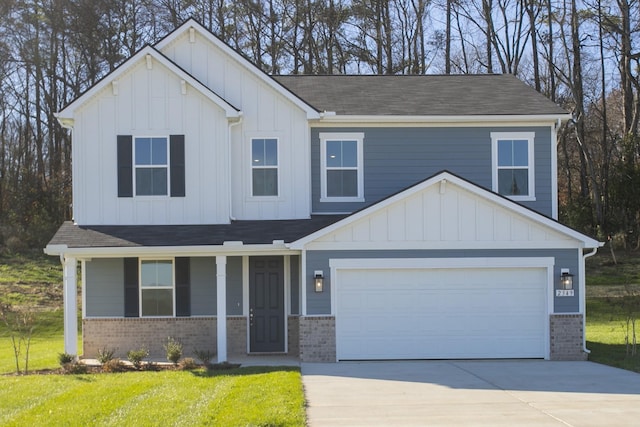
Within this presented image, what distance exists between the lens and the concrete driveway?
32.4ft

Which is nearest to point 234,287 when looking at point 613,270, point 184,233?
point 184,233

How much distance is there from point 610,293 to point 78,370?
67.0 feet

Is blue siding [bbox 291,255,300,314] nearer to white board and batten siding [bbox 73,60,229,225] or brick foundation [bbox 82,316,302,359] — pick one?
brick foundation [bbox 82,316,302,359]

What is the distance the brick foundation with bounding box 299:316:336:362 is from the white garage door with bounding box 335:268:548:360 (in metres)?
0.41

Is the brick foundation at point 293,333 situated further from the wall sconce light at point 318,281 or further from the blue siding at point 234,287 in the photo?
the wall sconce light at point 318,281

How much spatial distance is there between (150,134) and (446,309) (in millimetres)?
7763

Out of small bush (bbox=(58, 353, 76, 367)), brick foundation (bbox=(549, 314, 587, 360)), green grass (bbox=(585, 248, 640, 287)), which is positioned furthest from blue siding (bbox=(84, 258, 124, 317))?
green grass (bbox=(585, 248, 640, 287))

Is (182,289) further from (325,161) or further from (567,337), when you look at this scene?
(567,337)

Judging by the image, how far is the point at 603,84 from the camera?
127 ft

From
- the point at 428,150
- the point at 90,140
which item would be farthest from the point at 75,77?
the point at 428,150

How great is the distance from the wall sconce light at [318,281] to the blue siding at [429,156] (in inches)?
129

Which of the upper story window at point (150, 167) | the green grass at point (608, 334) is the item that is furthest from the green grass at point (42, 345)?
the green grass at point (608, 334)

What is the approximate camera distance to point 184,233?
54.2 ft

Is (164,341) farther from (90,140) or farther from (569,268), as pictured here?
(569,268)
